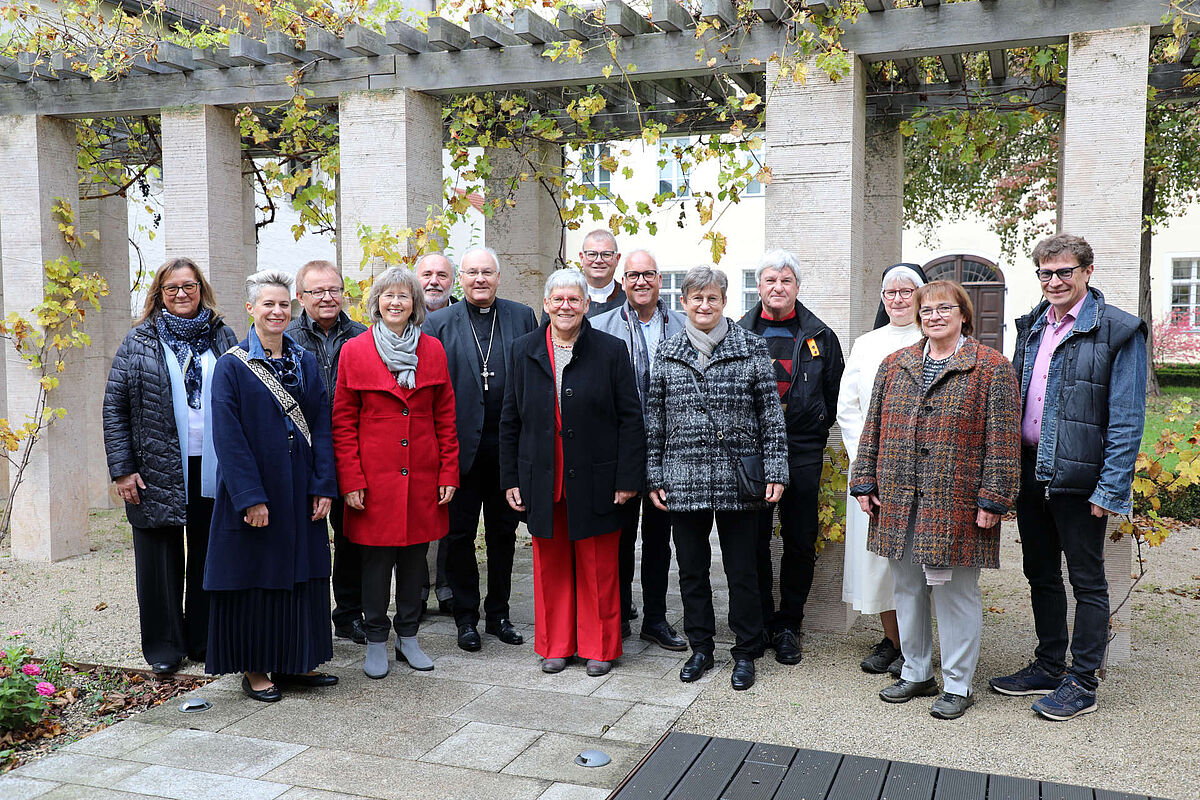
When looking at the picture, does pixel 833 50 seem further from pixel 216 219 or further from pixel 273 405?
pixel 216 219

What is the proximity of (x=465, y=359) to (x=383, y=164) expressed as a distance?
73.9 inches

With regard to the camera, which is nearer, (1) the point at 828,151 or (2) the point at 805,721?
(2) the point at 805,721

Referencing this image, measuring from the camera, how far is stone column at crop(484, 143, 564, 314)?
28.7 feet

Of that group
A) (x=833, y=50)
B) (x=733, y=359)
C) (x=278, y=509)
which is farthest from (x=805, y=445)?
(x=278, y=509)

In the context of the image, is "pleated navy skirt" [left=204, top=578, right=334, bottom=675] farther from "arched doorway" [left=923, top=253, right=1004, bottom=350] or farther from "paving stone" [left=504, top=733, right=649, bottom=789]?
"arched doorway" [left=923, top=253, right=1004, bottom=350]

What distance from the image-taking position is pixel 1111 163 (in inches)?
199

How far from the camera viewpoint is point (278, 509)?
4426mm

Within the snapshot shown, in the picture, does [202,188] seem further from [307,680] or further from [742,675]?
[742,675]

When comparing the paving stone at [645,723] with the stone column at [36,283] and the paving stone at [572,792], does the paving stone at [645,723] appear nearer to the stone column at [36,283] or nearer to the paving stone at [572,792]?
the paving stone at [572,792]

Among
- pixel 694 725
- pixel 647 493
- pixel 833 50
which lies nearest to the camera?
pixel 694 725

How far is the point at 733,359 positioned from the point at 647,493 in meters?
0.75

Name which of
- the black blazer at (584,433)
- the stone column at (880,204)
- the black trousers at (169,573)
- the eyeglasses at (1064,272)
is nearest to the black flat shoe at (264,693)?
the black trousers at (169,573)

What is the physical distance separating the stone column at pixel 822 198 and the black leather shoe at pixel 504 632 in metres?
1.58

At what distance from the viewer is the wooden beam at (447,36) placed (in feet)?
20.1
